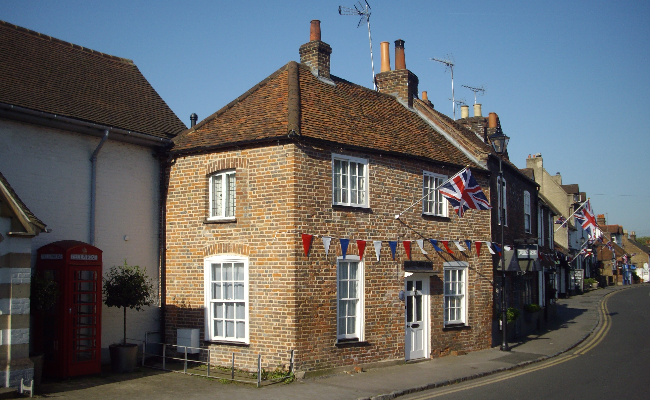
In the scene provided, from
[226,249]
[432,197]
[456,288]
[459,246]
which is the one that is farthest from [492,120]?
[226,249]

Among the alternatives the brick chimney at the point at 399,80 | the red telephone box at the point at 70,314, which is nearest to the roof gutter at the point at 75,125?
the red telephone box at the point at 70,314

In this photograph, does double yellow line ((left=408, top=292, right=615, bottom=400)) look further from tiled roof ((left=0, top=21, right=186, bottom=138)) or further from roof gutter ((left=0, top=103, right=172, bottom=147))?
tiled roof ((left=0, top=21, right=186, bottom=138))

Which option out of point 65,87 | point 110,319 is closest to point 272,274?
point 110,319

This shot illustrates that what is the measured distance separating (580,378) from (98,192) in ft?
42.4

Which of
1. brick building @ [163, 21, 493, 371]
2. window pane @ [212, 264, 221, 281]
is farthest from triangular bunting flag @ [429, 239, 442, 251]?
window pane @ [212, 264, 221, 281]

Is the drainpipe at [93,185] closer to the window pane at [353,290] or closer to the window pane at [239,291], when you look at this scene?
the window pane at [239,291]

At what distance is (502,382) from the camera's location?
47.1 ft

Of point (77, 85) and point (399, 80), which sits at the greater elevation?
point (399, 80)

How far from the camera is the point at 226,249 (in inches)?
→ 601

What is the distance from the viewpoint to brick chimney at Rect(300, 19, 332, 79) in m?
18.4

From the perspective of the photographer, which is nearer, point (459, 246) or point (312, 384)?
point (312, 384)

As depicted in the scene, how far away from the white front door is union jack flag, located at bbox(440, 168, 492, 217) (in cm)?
238

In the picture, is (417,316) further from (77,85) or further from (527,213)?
(77,85)

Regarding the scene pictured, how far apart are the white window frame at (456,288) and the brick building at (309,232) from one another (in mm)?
50
